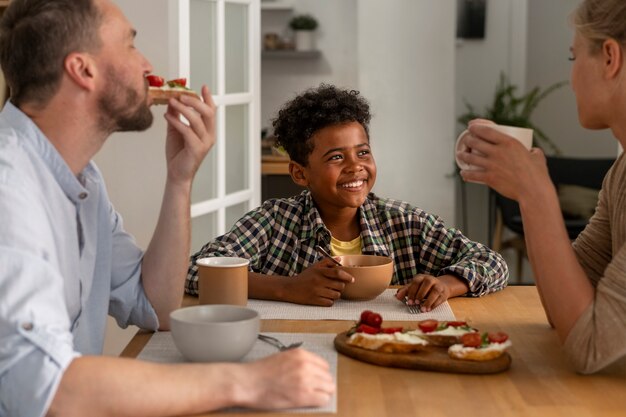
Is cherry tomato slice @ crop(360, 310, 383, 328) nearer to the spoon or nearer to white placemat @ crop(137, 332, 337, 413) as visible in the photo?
white placemat @ crop(137, 332, 337, 413)

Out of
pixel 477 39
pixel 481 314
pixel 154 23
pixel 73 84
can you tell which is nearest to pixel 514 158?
pixel 481 314

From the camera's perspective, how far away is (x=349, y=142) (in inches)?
92.7

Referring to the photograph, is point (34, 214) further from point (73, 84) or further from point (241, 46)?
point (241, 46)

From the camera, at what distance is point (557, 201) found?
1.63m

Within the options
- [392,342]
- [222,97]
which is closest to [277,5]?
[222,97]

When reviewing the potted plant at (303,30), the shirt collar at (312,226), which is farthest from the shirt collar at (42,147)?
the potted plant at (303,30)

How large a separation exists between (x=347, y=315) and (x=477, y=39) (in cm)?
510

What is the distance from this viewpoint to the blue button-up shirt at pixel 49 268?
127 cm

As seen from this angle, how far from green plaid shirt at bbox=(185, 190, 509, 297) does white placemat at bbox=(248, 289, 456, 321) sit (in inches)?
11.3

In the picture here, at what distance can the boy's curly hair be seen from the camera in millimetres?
2393

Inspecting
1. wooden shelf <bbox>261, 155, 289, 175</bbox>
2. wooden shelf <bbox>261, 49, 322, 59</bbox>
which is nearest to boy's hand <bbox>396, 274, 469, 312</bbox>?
wooden shelf <bbox>261, 155, 289, 175</bbox>

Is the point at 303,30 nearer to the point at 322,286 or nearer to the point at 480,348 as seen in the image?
the point at 322,286

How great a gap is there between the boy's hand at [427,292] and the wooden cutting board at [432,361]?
36 centimetres

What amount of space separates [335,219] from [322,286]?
0.48 meters
